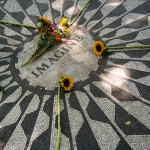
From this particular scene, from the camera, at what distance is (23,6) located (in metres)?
6.12

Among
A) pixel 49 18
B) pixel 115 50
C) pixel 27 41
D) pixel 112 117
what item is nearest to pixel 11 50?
pixel 27 41

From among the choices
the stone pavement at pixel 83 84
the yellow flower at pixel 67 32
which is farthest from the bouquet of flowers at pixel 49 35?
the stone pavement at pixel 83 84

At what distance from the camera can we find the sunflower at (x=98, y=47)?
4676mm

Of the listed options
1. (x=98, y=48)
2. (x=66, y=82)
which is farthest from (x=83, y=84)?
(x=98, y=48)

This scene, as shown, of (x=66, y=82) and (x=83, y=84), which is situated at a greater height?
(x=66, y=82)

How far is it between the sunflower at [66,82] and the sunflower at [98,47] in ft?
2.53

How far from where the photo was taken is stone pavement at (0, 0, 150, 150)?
3812 millimetres

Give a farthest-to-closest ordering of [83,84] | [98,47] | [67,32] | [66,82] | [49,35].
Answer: [67,32] → [49,35] → [98,47] → [83,84] → [66,82]

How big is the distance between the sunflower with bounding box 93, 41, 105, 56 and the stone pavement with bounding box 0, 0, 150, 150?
0.33 ft

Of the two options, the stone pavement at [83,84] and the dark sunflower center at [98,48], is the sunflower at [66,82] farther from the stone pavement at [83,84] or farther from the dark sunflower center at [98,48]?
the dark sunflower center at [98,48]

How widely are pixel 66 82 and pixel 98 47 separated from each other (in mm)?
887

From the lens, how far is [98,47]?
473cm

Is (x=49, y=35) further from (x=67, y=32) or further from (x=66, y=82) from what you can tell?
(x=66, y=82)

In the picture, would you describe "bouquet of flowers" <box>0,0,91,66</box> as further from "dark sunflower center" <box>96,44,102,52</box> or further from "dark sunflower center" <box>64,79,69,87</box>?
"dark sunflower center" <box>64,79,69,87</box>
